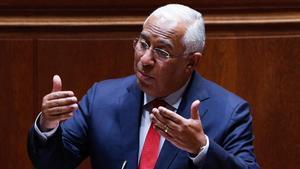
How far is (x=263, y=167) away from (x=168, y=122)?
704 mm

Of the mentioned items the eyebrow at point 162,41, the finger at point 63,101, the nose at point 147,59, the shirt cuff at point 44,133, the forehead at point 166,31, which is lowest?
the shirt cuff at point 44,133

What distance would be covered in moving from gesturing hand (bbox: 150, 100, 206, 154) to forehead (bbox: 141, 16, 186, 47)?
20 cm

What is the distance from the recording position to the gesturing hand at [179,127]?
4.12 ft

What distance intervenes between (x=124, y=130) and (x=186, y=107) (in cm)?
14

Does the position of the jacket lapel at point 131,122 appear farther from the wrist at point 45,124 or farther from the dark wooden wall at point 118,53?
the dark wooden wall at point 118,53

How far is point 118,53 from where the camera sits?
6.07ft

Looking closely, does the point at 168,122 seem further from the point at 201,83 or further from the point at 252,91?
the point at 252,91

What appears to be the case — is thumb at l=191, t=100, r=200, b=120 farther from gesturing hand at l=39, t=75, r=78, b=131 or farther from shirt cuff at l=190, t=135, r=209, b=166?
gesturing hand at l=39, t=75, r=78, b=131

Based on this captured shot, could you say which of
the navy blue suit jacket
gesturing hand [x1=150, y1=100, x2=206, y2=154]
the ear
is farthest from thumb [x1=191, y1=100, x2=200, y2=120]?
the ear

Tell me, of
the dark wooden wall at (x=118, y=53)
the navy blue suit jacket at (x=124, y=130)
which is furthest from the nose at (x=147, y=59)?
the dark wooden wall at (x=118, y=53)

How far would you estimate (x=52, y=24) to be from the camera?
1.83m

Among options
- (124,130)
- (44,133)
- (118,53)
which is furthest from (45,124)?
(118,53)

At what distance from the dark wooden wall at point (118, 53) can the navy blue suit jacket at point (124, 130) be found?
1.06 ft

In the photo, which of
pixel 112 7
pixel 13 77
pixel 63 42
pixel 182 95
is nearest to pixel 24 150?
pixel 13 77
